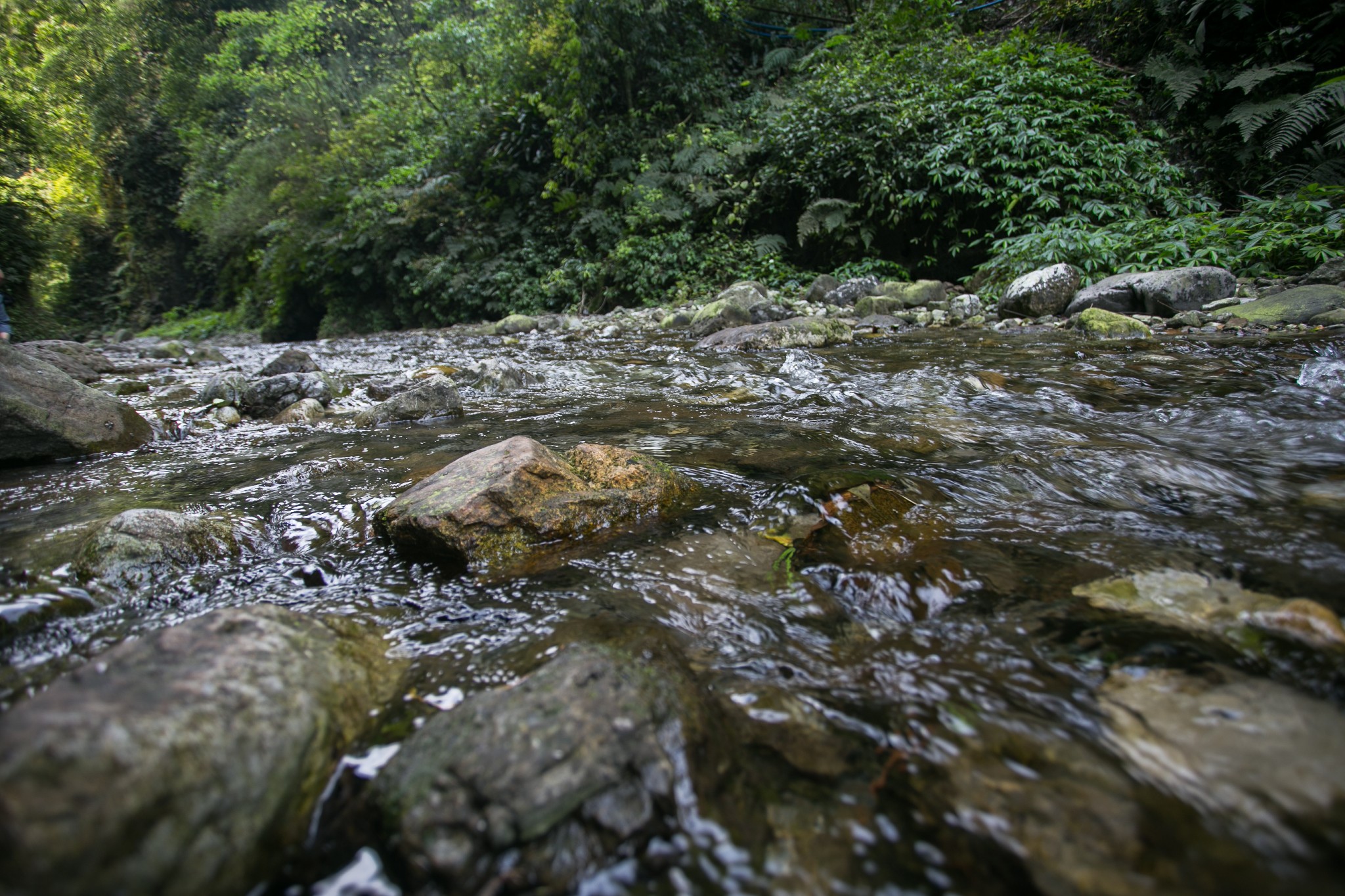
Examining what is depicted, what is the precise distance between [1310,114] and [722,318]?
7368 mm

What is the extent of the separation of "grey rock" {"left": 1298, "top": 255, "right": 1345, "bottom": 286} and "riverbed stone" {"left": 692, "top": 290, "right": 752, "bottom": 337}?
5.46 m

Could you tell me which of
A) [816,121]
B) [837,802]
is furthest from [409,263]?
[837,802]

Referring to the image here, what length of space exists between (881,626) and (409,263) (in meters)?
13.8

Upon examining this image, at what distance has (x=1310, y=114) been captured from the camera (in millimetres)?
6801

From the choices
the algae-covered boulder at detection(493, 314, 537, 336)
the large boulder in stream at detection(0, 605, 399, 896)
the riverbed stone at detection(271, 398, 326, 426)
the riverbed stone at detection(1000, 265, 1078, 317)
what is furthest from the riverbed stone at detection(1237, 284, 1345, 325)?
the algae-covered boulder at detection(493, 314, 537, 336)

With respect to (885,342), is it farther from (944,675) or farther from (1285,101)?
(1285,101)

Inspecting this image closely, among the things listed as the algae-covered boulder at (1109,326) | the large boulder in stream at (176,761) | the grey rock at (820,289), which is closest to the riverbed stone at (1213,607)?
the large boulder in stream at (176,761)

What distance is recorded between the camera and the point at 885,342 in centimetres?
592

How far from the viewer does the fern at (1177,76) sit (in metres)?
7.85

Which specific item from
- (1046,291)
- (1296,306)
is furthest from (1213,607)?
(1046,291)

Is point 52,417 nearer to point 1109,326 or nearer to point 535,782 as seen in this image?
point 535,782

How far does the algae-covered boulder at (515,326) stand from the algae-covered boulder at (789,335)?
4567 mm

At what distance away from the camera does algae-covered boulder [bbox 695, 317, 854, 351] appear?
6125 millimetres

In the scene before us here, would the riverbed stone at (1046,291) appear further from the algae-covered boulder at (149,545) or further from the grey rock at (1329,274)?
the algae-covered boulder at (149,545)
